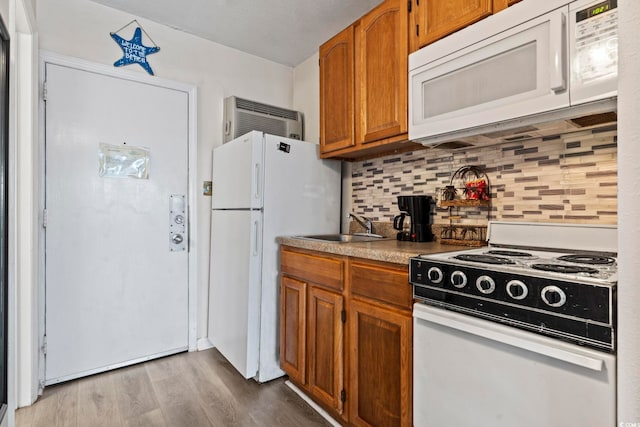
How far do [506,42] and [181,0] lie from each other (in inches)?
78.3

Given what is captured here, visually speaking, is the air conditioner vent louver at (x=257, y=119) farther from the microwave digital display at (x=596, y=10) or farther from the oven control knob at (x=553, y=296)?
the oven control knob at (x=553, y=296)

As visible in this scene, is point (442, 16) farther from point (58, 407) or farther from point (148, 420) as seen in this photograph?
point (58, 407)

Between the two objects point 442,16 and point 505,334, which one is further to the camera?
point 442,16

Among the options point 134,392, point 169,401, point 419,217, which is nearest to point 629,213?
point 419,217

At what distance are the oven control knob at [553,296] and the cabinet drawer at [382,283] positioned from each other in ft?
1.57

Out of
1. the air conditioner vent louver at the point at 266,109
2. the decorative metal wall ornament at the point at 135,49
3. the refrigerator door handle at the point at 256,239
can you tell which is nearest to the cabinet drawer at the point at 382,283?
the refrigerator door handle at the point at 256,239

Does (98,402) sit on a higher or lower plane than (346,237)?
lower

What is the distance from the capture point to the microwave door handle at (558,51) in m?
1.16

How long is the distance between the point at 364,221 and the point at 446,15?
4.47 feet

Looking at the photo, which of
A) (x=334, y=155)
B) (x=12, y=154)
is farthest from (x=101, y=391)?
(x=334, y=155)

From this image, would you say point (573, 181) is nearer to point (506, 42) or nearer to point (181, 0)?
point (506, 42)

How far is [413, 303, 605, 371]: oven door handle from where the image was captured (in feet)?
2.86

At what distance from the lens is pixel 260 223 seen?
2.13 metres

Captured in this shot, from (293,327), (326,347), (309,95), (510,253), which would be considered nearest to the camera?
(510,253)
